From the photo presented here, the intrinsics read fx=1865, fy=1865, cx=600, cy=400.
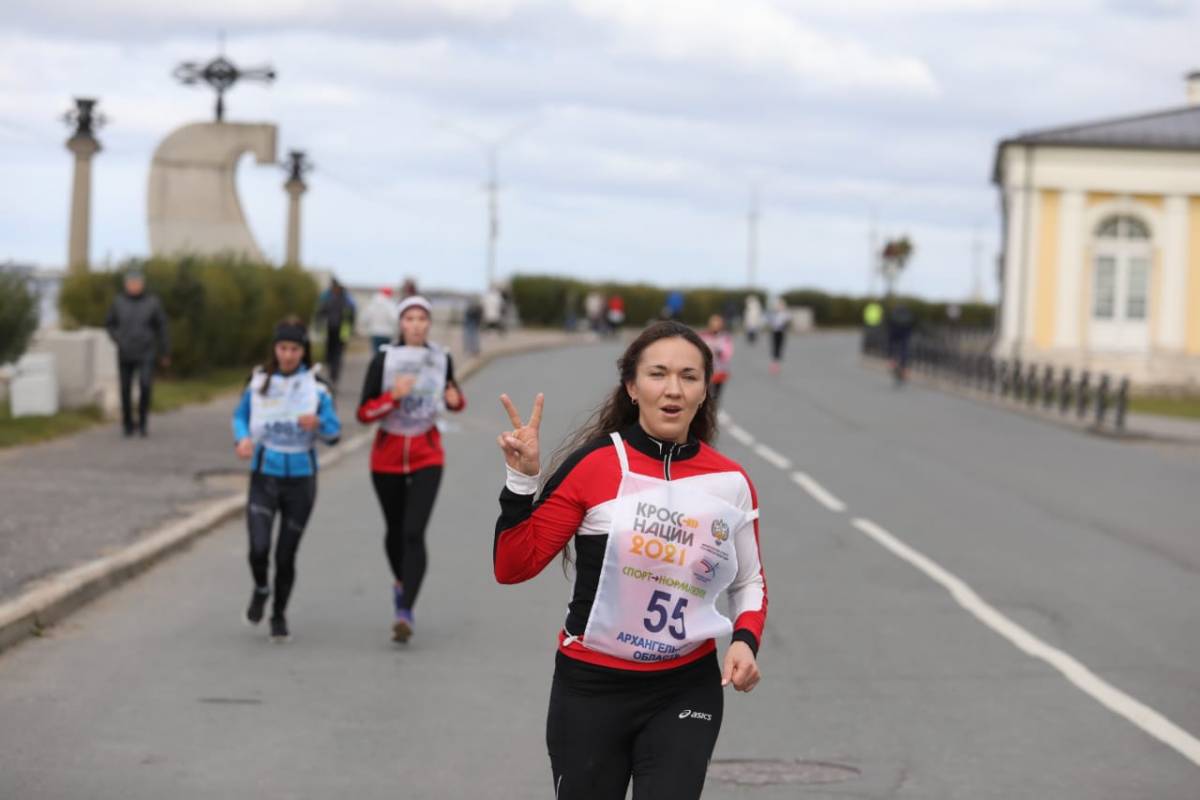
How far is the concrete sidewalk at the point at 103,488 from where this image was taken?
12.2 m

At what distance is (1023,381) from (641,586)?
109 feet

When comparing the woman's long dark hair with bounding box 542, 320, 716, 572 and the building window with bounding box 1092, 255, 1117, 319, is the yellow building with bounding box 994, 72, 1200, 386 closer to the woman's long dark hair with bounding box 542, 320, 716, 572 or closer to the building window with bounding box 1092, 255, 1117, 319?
the building window with bounding box 1092, 255, 1117, 319

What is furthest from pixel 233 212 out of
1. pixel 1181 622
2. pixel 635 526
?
pixel 635 526

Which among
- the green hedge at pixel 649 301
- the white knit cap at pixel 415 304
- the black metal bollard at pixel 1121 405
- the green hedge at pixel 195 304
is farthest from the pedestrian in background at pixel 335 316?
the green hedge at pixel 649 301

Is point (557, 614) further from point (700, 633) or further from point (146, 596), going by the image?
point (700, 633)

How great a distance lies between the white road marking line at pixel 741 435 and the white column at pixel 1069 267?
25514mm

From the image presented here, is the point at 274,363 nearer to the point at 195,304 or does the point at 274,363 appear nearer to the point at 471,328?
the point at 195,304

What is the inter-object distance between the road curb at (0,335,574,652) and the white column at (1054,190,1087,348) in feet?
127

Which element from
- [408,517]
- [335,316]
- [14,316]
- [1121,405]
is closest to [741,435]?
[1121,405]

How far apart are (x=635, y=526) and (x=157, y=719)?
4.00 meters

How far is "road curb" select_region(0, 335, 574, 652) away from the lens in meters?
9.84

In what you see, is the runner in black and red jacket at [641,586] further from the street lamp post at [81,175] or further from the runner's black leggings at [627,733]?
the street lamp post at [81,175]

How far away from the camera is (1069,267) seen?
168 ft

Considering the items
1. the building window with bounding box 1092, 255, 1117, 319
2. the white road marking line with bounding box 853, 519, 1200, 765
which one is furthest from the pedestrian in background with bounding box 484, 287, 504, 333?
the white road marking line with bounding box 853, 519, 1200, 765
